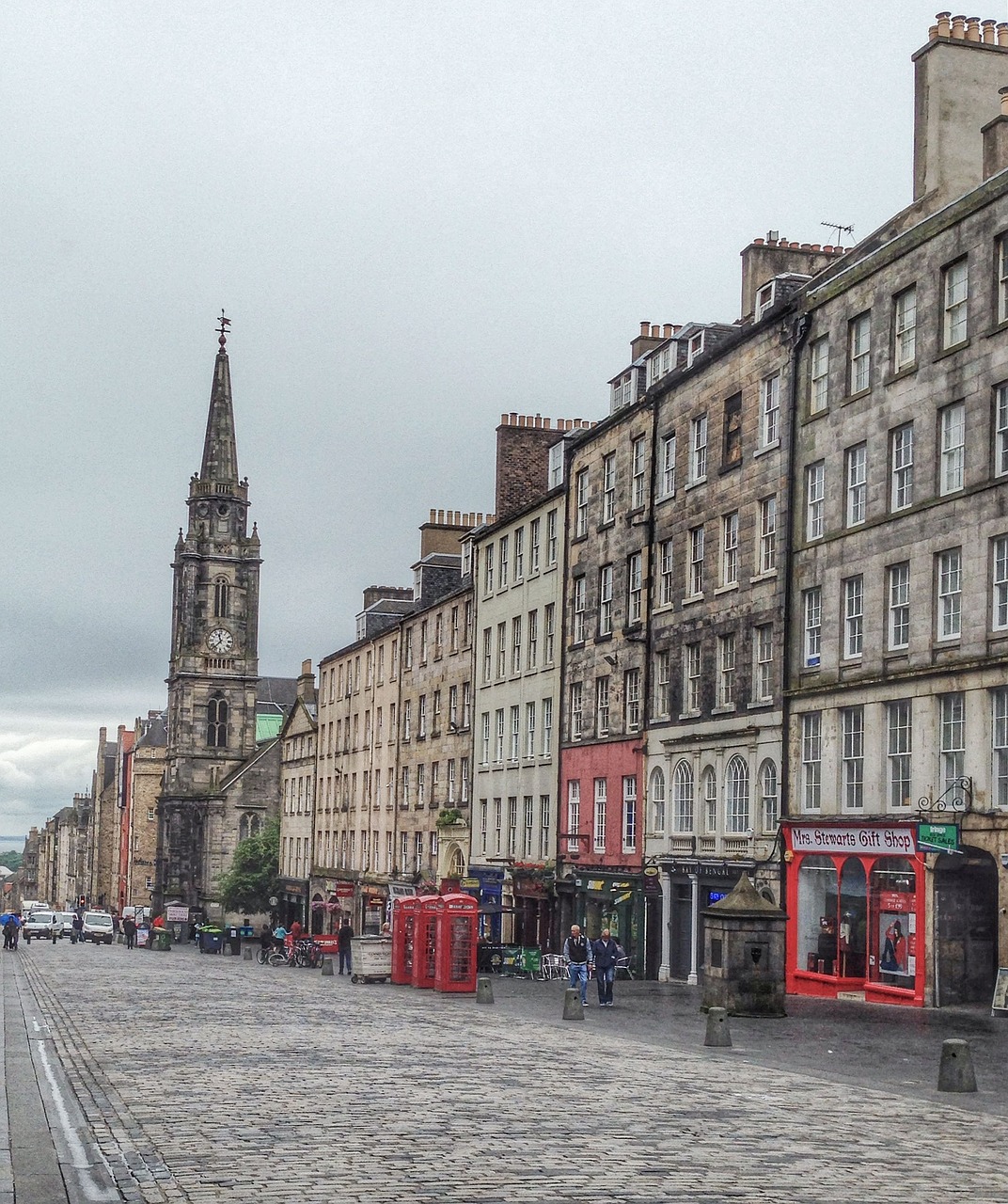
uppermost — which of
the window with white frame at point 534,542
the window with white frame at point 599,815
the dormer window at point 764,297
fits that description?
the dormer window at point 764,297

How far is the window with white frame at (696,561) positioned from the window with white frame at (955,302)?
11.5 m

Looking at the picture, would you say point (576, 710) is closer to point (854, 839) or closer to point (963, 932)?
point (854, 839)

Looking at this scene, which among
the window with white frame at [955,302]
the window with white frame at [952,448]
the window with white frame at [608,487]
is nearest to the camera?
the window with white frame at [952,448]

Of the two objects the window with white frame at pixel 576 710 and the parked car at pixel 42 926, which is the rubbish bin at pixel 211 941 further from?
the window with white frame at pixel 576 710

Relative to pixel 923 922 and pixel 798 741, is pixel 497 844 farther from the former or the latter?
pixel 923 922

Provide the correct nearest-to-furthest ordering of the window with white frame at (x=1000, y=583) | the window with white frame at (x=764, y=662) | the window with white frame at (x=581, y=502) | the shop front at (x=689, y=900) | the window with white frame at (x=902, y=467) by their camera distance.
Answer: the window with white frame at (x=1000, y=583) < the window with white frame at (x=902, y=467) < the window with white frame at (x=764, y=662) < the shop front at (x=689, y=900) < the window with white frame at (x=581, y=502)

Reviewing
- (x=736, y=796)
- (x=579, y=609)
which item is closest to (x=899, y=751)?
(x=736, y=796)

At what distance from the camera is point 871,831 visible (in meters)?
33.2

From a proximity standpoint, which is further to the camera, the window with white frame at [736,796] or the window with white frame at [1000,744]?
the window with white frame at [736,796]

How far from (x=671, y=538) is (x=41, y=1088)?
29415 millimetres

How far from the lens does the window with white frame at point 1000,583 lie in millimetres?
29625

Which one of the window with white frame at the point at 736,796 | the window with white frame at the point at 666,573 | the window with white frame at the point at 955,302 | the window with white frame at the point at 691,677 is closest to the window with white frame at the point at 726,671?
the window with white frame at the point at 691,677

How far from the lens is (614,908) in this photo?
4631 centimetres

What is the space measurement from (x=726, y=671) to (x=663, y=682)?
398 cm
